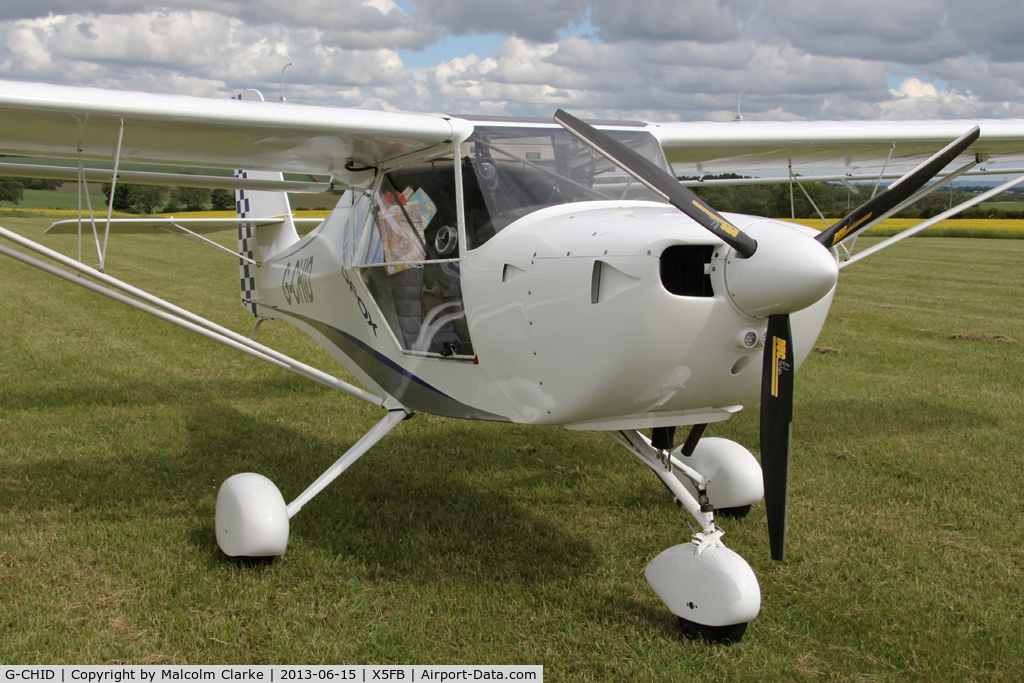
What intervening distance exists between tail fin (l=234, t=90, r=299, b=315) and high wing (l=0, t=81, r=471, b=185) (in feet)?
7.06

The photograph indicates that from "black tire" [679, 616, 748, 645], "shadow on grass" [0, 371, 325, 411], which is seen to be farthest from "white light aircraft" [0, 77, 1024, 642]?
"shadow on grass" [0, 371, 325, 411]

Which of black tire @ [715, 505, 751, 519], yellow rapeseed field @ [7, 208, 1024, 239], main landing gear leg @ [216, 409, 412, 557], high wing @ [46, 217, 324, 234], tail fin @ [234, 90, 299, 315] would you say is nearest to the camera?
main landing gear leg @ [216, 409, 412, 557]

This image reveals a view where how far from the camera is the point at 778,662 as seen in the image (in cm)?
330

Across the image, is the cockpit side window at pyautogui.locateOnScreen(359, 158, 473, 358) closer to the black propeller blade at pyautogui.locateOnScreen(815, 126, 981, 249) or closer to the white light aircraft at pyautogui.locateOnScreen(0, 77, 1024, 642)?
the white light aircraft at pyautogui.locateOnScreen(0, 77, 1024, 642)

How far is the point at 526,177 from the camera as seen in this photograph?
402 centimetres

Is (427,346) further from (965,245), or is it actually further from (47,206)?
(47,206)

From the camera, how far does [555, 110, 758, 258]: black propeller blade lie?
2.86m

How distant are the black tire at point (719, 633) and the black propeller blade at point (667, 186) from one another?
167 cm

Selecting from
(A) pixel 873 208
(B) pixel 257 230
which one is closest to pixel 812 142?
(A) pixel 873 208

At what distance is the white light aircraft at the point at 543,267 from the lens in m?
3.06

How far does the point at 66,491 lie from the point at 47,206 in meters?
50.1

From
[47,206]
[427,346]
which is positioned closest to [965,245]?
[427,346]

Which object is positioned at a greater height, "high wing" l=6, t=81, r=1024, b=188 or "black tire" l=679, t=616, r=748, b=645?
"high wing" l=6, t=81, r=1024, b=188

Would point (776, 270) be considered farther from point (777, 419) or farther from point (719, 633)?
point (719, 633)
